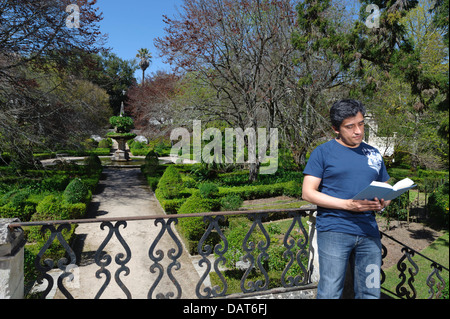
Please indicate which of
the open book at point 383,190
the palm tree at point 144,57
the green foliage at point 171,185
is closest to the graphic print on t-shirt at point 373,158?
the open book at point 383,190

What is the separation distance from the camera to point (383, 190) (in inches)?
70.3

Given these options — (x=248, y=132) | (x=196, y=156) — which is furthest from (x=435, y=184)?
(x=196, y=156)

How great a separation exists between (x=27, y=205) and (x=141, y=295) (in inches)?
186

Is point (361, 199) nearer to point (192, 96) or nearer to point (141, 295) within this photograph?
A: point (141, 295)

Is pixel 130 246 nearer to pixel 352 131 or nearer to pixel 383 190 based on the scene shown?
pixel 352 131

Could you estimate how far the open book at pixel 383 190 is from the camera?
1.76 metres

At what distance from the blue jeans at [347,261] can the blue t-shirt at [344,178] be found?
5 cm

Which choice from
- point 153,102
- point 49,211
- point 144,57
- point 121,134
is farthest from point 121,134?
point 144,57

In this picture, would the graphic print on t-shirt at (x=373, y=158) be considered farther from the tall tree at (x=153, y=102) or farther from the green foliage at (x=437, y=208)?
the tall tree at (x=153, y=102)

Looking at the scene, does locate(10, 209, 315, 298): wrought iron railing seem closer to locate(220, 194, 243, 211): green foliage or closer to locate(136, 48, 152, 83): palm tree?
locate(220, 194, 243, 211): green foliage

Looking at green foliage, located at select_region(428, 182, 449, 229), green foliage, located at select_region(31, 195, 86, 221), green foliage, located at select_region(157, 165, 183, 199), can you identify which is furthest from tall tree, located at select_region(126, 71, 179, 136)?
green foliage, located at select_region(428, 182, 449, 229)

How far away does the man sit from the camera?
202 centimetres

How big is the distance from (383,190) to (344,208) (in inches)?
10.6

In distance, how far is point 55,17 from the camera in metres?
10.9
